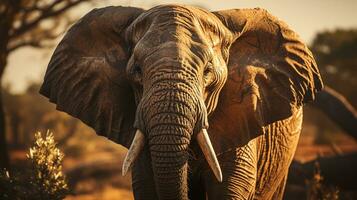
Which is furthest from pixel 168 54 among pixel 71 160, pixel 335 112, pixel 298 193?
pixel 71 160

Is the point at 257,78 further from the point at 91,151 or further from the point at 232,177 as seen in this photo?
the point at 91,151

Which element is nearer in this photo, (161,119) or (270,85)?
(161,119)

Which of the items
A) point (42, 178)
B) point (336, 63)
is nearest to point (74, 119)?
point (336, 63)

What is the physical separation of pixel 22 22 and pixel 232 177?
32.3 feet

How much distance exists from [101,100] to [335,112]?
8.52 m

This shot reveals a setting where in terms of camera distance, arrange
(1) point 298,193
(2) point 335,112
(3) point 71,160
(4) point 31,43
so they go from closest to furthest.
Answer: (1) point 298,193 → (2) point 335,112 → (4) point 31,43 → (3) point 71,160

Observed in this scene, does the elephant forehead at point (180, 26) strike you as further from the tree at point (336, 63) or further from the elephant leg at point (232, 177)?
the tree at point (336, 63)

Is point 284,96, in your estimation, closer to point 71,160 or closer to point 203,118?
point 203,118

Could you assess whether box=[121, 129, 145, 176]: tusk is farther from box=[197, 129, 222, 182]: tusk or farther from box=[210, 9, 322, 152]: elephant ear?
box=[210, 9, 322, 152]: elephant ear

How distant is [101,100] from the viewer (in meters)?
6.80

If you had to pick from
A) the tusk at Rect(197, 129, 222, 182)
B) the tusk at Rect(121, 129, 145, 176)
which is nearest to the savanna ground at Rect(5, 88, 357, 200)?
the tusk at Rect(121, 129, 145, 176)

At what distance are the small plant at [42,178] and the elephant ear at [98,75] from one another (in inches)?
55.6

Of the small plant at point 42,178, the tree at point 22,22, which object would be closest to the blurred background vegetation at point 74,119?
the tree at point 22,22

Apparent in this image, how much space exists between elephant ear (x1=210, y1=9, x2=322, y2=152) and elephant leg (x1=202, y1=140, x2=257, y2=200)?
0.15 meters
